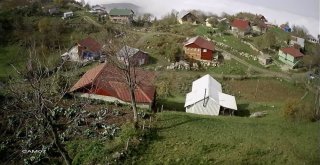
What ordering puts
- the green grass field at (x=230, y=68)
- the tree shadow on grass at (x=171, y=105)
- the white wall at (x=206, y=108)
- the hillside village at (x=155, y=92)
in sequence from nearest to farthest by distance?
1. the hillside village at (x=155, y=92)
2. the white wall at (x=206, y=108)
3. the tree shadow on grass at (x=171, y=105)
4. the green grass field at (x=230, y=68)

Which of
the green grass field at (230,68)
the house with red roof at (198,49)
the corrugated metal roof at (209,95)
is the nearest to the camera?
the corrugated metal roof at (209,95)

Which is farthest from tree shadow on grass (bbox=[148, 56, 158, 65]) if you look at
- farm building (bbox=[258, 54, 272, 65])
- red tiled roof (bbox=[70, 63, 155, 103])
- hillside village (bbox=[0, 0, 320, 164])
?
red tiled roof (bbox=[70, 63, 155, 103])

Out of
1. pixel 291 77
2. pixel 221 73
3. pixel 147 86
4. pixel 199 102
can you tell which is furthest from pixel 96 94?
pixel 291 77

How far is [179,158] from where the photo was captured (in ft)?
61.5

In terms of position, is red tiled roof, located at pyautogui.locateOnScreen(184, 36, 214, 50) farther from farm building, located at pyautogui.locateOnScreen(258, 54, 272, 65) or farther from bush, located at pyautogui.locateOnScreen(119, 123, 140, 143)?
bush, located at pyautogui.locateOnScreen(119, 123, 140, 143)

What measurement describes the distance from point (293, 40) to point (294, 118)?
133 feet

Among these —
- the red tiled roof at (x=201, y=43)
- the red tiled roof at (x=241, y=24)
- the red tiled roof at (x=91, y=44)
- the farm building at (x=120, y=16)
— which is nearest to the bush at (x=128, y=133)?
the red tiled roof at (x=91, y=44)

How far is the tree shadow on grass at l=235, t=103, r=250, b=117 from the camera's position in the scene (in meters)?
32.2

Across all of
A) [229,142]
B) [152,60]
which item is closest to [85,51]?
[152,60]

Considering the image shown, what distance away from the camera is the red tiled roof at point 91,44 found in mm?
50344

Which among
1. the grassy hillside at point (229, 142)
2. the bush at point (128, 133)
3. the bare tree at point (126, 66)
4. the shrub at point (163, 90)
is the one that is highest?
the bare tree at point (126, 66)

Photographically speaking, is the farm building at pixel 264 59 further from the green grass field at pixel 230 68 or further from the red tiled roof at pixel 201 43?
the red tiled roof at pixel 201 43

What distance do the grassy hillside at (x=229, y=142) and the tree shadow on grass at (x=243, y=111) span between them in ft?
24.3

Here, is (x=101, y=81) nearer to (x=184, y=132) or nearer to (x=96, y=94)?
(x=96, y=94)
